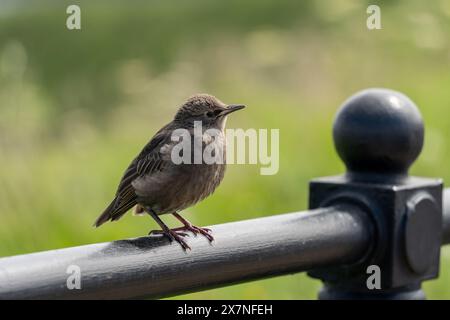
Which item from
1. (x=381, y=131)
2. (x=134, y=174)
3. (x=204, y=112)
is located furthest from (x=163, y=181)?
(x=381, y=131)

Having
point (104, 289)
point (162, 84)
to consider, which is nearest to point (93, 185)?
point (162, 84)

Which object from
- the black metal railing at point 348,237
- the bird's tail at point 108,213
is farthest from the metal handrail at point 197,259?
the bird's tail at point 108,213

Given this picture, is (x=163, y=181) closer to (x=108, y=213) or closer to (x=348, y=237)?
(x=108, y=213)

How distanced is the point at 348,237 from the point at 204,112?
1062 mm

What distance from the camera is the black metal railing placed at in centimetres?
226

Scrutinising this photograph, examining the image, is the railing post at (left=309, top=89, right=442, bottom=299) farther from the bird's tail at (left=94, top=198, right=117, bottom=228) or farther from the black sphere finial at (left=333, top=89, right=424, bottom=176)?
the bird's tail at (left=94, top=198, right=117, bottom=228)

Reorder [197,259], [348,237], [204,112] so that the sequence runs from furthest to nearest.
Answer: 1. [204,112]
2. [348,237]
3. [197,259]

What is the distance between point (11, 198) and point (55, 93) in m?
3.25

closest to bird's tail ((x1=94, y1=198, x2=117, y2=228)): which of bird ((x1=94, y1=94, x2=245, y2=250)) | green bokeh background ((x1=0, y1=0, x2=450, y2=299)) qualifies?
bird ((x1=94, y1=94, x2=245, y2=250))

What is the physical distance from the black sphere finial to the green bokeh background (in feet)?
6.26

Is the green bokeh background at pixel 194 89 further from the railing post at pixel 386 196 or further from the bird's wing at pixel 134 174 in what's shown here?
the railing post at pixel 386 196

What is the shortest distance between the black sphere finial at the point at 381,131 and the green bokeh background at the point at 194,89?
6.26 ft

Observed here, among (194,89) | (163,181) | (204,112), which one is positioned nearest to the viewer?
(163,181)

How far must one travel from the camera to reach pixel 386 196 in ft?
8.99
